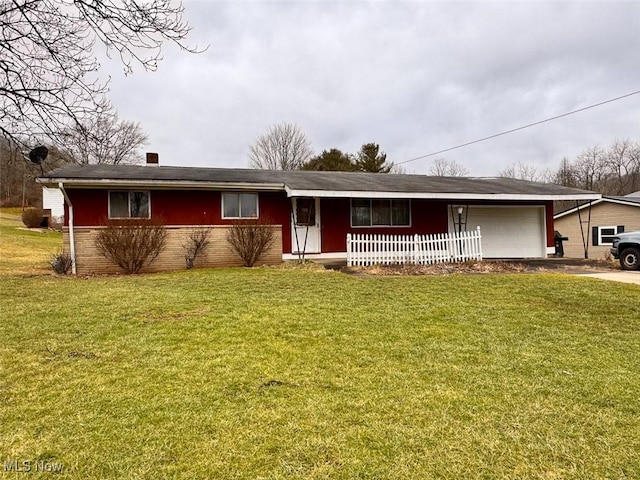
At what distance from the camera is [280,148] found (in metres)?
41.8

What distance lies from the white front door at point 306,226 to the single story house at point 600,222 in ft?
48.9

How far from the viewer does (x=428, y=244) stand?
1307cm

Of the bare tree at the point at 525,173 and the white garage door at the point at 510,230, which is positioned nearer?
the white garage door at the point at 510,230

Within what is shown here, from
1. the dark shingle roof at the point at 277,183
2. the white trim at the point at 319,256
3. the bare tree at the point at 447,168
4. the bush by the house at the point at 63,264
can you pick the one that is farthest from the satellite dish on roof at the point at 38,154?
the bare tree at the point at 447,168

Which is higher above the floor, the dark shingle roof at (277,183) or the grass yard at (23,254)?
the dark shingle roof at (277,183)

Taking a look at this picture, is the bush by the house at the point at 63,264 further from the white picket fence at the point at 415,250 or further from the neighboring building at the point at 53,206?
the neighboring building at the point at 53,206

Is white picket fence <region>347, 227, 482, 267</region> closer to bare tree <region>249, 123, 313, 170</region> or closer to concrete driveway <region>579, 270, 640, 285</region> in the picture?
concrete driveway <region>579, 270, 640, 285</region>

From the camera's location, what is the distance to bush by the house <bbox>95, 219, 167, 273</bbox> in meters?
11.2

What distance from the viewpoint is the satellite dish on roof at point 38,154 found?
6.09 metres

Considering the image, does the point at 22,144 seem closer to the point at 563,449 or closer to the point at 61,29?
the point at 61,29

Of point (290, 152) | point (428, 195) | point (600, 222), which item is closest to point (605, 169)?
point (600, 222)

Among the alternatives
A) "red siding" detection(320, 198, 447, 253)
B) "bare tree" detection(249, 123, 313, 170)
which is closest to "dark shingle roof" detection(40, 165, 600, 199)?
"red siding" detection(320, 198, 447, 253)

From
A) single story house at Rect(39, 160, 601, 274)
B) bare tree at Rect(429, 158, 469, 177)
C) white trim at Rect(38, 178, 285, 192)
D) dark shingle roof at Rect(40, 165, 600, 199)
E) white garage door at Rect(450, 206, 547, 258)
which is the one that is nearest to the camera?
white trim at Rect(38, 178, 285, 192)

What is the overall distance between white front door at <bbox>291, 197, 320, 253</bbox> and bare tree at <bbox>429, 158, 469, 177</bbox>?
37.1 m
